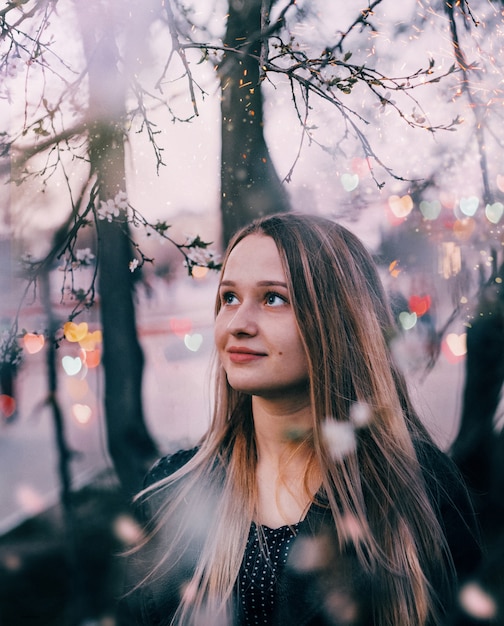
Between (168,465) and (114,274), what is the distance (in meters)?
0.63

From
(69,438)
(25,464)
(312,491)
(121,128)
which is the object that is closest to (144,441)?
(69,438)

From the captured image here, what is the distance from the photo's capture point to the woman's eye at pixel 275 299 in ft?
4.76

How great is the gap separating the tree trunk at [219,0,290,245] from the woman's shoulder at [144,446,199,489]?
67cm

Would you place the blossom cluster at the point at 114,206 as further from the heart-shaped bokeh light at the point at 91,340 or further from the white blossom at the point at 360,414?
the white blossom at the point at 360,414

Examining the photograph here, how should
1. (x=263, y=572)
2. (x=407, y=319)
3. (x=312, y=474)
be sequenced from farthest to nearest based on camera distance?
(x=407, y=319) < (x=312, y=474) < (x=263, y=572)

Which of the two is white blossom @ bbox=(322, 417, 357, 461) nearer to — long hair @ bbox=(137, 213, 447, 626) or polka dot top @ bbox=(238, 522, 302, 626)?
long hair @ bbox=(137, 213, 447, 626)

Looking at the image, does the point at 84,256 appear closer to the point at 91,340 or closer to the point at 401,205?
the point at 91,340

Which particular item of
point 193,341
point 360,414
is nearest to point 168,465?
point 193,341

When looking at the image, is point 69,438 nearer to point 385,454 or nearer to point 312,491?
point 312,491

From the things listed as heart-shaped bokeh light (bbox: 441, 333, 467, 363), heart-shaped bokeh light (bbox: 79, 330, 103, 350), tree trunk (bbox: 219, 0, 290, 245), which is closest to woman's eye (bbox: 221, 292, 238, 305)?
tree trunk (bbox: 219, 0, 290, 245)

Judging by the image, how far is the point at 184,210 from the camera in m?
1.75

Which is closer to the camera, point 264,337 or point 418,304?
point 264,337

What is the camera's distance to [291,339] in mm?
1437

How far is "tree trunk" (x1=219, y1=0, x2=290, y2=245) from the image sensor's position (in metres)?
1.72
